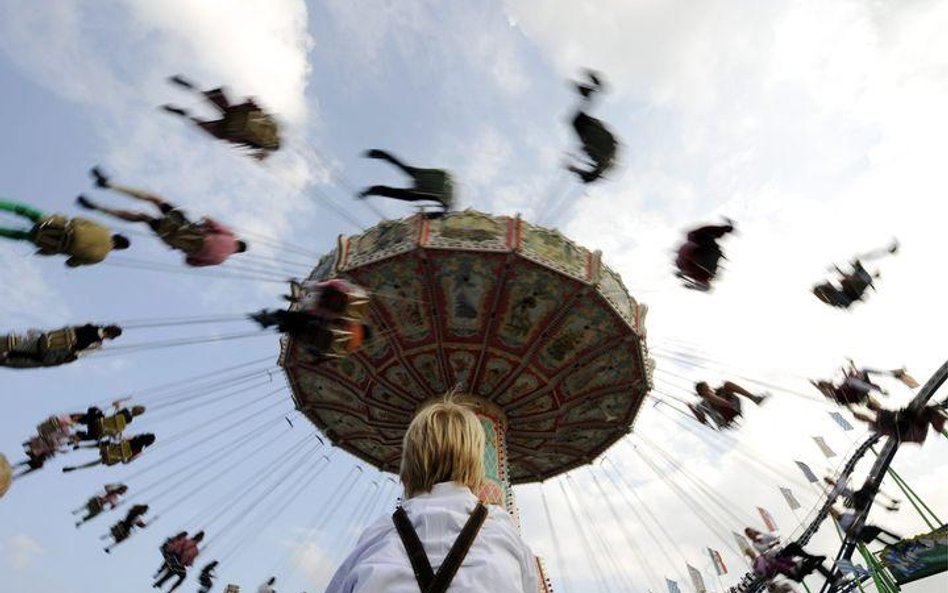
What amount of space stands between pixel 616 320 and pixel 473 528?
1120cm

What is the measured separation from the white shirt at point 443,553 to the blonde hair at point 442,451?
0.06 meters

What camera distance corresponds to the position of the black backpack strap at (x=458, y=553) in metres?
1.68

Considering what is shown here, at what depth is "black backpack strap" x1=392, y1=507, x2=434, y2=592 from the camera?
1698 millimetres

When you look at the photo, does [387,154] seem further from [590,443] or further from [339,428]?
[590,443]

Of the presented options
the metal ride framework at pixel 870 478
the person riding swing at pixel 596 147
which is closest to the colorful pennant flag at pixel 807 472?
the metal ride framework at pixel 870 478

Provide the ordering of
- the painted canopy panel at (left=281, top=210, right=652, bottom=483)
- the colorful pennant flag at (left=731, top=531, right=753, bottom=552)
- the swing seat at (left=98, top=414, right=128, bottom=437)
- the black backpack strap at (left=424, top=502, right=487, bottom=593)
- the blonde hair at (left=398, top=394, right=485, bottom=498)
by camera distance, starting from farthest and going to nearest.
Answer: the colorful pennant flag at (left=731, top=531, right=753, bottom=552)
the painted canopy panel at (left=281, top=210, right=652, bottom=483)
the swing seat at (left=98, top=414, right=128, bottom=437)
the blonde hair at (left=398, top=394, right=485, bottom=498)
the black backpack strap at (left=424, top=502, right=487, bottom=593)

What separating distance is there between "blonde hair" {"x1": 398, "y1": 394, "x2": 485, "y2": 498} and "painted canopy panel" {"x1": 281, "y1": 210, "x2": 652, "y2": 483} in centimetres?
920

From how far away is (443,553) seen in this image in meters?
1.79

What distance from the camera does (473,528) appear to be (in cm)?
182

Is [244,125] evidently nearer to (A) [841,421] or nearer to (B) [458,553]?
(B) [458,553]

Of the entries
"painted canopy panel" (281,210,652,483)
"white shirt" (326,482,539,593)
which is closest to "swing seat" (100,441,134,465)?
"painted canopy panel" (281,210,652,483)

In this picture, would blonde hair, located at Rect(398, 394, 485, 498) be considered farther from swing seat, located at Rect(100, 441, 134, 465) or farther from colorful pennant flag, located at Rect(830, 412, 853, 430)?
colorful pennant flag, located at Rect(830, 412, 853, 430)

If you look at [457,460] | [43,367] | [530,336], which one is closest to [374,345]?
[530,336]

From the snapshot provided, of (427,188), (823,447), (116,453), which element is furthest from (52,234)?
(823,447)
